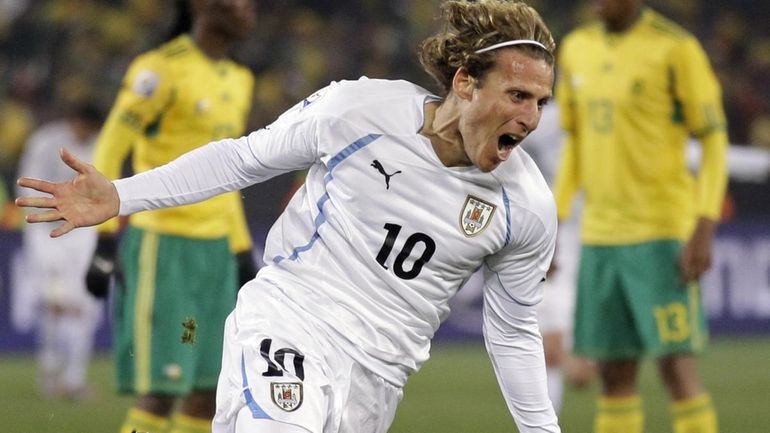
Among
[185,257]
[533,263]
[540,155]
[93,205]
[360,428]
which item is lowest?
[540,155]

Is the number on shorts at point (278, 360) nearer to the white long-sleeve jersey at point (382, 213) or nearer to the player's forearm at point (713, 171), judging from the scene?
the white long-sleeve jersey at point (382, 213)

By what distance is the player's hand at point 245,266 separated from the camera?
6.88 m

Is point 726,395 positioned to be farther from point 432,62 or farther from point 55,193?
point 55,193

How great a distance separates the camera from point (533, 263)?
4.11 meters

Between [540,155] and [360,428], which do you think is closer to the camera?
[360,428]

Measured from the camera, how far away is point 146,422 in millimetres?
6371

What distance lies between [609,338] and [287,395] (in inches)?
129

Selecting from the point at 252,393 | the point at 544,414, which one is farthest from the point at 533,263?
the point at 252,393

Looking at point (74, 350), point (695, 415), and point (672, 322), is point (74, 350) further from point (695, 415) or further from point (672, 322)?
point (695, 415)

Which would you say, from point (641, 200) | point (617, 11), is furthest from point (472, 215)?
point (617, 11)

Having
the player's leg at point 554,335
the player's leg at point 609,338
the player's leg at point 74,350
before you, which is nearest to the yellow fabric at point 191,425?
the player's leg at point 609,338

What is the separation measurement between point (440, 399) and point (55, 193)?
21.1ft

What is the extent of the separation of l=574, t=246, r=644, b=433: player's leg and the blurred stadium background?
240 cm

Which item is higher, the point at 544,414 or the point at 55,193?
the point at 55,193
